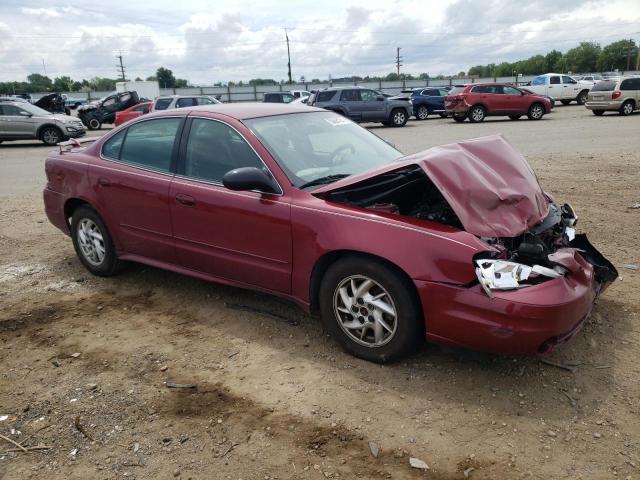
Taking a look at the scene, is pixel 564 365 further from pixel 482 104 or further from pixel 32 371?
pixel 482 104

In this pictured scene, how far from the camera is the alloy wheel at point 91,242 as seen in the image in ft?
16.3

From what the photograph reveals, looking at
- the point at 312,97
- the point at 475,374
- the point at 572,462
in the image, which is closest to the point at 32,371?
the point at 475,374

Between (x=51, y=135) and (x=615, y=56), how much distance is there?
101 m

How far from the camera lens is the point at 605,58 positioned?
9519 centimetres

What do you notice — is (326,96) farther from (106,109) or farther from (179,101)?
(106,109)

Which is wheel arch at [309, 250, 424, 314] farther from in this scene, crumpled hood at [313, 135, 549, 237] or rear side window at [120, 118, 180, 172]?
rear side window at [120, 118, 180, 172]

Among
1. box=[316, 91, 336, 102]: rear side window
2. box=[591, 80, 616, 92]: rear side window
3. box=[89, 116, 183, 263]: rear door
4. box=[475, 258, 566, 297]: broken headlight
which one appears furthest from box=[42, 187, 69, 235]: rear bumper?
box=[591, 80, 616, 92]: rear side window

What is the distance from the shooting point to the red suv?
2261cm

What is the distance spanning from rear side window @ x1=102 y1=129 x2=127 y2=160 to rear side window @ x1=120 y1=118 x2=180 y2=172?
60mm

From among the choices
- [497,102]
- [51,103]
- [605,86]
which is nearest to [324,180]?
[497,102]

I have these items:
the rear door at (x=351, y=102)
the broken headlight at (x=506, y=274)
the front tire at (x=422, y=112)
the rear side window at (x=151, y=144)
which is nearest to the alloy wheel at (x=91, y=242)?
the rear side window at (x=151, y=144)

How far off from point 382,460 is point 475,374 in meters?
0.97

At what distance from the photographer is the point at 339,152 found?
4176 mm

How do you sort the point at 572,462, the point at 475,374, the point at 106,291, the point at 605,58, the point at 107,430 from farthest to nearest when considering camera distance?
the point at 605,58 < the point at 106,291 < the point at 475,374 < the point at 107,430 < the point at 572,462
